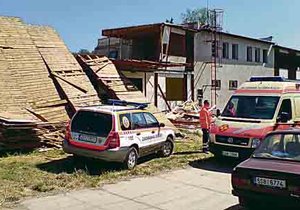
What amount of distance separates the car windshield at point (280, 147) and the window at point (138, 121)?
15.9 feet

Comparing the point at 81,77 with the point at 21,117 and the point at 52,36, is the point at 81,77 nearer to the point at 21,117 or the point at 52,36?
the point at 52,36

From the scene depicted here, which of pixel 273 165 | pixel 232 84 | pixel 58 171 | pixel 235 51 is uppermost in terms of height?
pixel 235 51

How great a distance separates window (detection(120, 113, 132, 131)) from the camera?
38.6ft

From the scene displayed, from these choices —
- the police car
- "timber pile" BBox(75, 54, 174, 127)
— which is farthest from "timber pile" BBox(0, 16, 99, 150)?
the police car

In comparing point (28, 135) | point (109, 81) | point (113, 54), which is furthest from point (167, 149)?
point (113, 54)

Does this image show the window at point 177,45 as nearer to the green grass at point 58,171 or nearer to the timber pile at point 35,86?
the timber pile at point 35,86

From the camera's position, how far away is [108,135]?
11289 millimetres

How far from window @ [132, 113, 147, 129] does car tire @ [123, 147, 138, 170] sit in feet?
2.33

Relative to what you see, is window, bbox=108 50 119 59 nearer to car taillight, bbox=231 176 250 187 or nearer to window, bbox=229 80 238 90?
window, bbox=229 80 238 90

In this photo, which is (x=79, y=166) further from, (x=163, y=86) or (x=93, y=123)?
(x=163, y=86)

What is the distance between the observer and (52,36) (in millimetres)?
21672

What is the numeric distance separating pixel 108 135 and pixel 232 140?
12.0 feet

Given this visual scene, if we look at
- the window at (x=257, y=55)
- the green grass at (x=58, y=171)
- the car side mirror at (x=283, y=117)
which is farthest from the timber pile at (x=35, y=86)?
the window at (x=257, y=55)

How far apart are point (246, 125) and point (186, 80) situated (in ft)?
59.2
